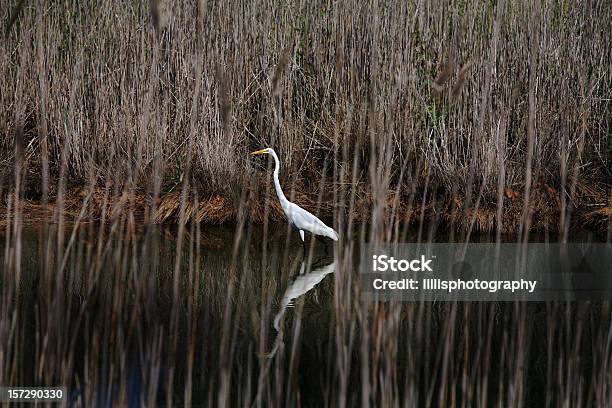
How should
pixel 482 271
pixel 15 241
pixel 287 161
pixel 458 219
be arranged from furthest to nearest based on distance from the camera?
pixel 287 161 < pixel 458 219 < pixel 482 271 < pixel 15 241

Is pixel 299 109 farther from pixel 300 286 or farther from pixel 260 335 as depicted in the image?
pixel 260 335

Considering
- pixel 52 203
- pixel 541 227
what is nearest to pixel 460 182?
pixel 541 227

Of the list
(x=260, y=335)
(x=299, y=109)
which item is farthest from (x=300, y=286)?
(x=299, y=109)

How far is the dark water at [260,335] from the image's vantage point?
218 cm

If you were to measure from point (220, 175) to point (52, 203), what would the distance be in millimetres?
1174

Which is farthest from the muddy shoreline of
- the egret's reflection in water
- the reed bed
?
the egret's reflection in water

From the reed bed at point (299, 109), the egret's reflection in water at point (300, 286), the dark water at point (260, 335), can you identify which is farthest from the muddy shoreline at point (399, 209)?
the egret's reflection in water at point (300, 286)

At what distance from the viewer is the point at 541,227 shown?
17.8 feet

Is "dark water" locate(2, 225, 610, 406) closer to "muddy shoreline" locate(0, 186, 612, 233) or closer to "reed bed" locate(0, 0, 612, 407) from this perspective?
"muddy shoreline" locate(0, 186, 612, 233)

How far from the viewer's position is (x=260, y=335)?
2789mm

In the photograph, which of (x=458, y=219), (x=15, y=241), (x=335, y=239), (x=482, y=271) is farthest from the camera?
(x=458, y=219)

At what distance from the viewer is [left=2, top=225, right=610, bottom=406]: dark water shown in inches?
85.9

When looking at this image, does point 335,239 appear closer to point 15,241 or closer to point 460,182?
point 460,182

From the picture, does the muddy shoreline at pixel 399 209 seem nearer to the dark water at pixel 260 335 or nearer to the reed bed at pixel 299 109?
the reed bed at pixel 299 109
